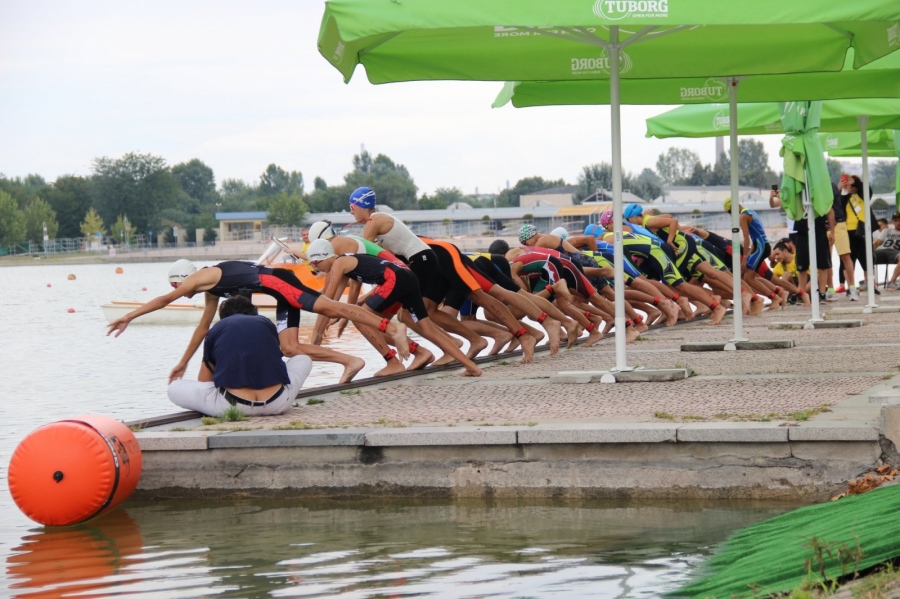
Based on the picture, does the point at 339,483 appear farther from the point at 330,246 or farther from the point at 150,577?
the point at 330,246

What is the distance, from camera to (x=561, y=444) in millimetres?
7555

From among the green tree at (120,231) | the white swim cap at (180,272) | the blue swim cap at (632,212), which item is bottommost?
the white swim cap at (180,272)

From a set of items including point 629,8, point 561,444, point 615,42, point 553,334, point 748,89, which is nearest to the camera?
point 561,444

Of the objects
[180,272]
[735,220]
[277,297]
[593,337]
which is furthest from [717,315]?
[180,272]

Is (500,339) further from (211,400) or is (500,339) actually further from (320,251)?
(211,400)

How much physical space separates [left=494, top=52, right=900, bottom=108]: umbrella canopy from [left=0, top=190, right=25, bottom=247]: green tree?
11798 cm

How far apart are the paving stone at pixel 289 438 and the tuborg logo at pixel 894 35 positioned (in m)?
5.48

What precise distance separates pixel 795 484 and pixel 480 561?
2008 millimetres

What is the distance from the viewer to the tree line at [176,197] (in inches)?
5049

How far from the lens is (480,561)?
20.8 ft

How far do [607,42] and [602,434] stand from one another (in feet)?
14.9

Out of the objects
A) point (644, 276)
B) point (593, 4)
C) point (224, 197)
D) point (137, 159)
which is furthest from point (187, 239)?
point (593, 4)

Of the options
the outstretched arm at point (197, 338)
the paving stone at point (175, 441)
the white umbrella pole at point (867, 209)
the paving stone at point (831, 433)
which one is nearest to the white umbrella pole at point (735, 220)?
the white umbrella pole at point (867, 209)

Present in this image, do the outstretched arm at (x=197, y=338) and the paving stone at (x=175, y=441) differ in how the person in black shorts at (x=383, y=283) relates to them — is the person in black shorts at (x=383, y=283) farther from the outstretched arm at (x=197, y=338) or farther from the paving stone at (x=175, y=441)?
the paving stone at (x=175, y=441)
